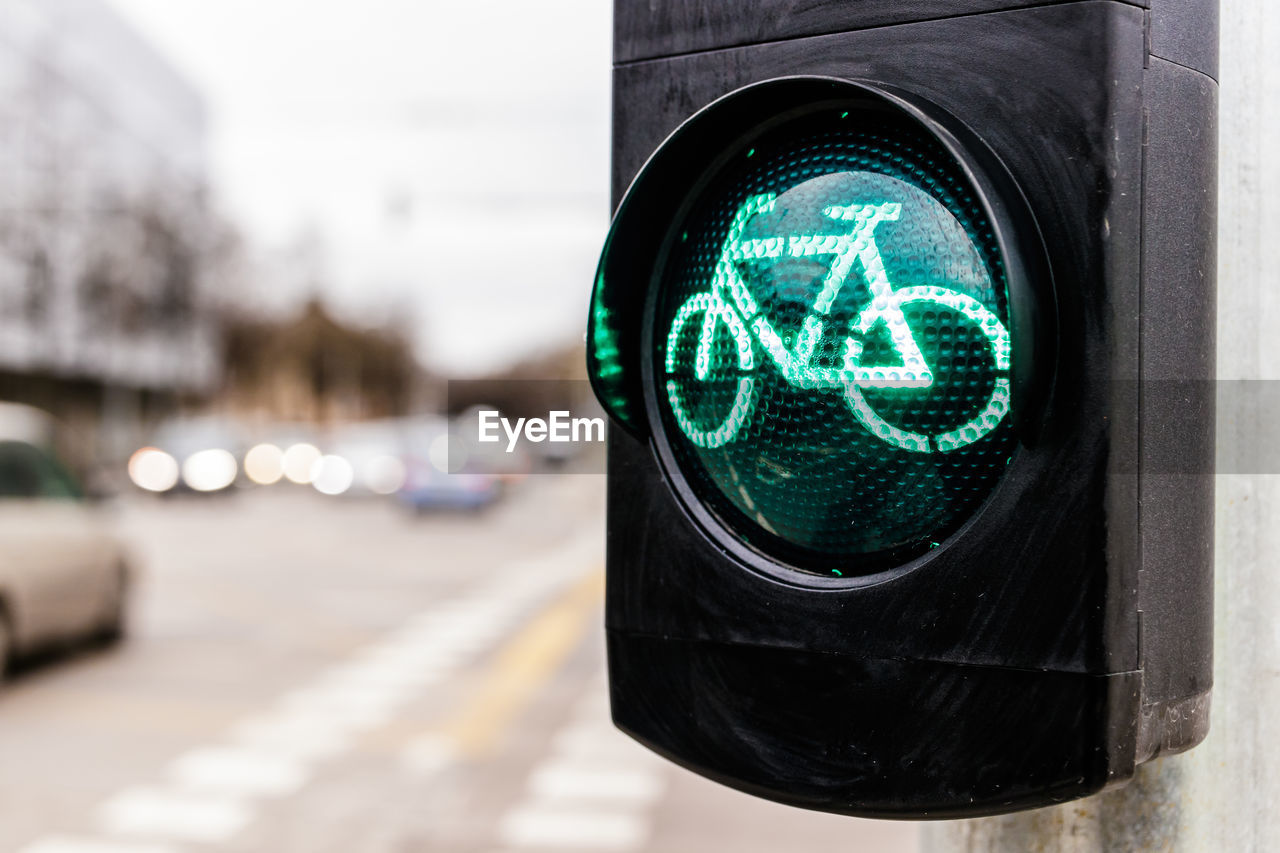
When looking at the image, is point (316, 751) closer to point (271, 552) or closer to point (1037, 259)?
point (1037, 259)

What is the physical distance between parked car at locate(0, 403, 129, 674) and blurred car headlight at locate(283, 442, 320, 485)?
101ft

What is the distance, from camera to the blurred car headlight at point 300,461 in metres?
41.5

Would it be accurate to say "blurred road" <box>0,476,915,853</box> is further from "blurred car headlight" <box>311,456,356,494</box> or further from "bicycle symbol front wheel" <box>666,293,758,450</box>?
"blurred car headlight" <box>311,456,356,494</box>

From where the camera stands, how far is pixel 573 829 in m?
6.07

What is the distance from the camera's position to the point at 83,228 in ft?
156

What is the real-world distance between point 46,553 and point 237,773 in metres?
3.46

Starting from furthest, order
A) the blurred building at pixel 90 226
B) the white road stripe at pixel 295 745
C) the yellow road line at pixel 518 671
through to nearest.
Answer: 1. the blurred building at pixel 90 226
2. the yellow road line at pixel 518 671
3. the white road stripe at pixel 295 745

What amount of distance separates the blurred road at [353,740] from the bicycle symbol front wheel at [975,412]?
5.16 meters

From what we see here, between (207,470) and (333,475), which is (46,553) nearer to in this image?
(207,470)

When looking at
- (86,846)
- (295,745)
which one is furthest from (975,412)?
(295,745)

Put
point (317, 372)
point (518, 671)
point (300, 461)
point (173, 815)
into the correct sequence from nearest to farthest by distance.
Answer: point (173, 815) < point (518, 671) < point (300, 461) < point (317, 372)

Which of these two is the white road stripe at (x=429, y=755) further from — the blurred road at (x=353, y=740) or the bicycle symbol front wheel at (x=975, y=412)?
the bicycle symbol front wheel at (x=975, y=412)

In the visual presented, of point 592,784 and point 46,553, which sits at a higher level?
point 46,553

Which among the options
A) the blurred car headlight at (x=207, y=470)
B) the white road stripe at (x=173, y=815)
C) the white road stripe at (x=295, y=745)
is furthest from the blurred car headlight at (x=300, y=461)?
the white road stripe at (x=173, y=815)
